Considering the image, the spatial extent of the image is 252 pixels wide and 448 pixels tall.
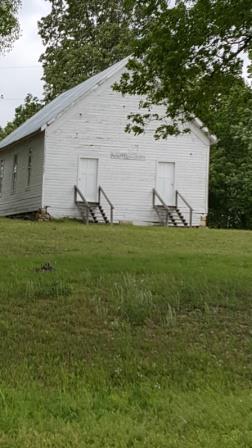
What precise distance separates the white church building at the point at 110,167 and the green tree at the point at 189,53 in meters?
14.1

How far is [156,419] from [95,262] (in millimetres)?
7425

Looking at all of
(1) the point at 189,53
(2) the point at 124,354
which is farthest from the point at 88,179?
(2) the point at 124,354

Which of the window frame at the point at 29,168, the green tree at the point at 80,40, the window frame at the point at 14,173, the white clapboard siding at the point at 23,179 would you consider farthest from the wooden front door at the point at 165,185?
the green tree at the point at 80,40

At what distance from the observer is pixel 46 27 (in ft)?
142

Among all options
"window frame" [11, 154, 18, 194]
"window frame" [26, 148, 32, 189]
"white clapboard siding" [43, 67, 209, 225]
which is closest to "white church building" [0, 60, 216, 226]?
"white clapboard siding" [43, 67, 209, 225]

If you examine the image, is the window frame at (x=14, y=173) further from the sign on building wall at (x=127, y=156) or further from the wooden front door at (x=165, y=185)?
the wooden front door at (x=165, y=185)

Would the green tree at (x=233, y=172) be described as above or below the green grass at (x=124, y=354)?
above

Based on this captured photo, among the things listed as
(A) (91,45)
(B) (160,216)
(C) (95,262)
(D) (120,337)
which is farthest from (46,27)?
(D) (120,337)

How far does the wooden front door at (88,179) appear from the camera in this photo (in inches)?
1056

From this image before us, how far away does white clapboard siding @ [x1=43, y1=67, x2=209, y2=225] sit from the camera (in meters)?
26.5

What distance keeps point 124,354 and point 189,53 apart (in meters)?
6.11

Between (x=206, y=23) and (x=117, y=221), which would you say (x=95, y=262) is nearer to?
(x=206, y=23)

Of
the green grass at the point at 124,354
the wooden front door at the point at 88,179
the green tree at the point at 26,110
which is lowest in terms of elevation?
the green grass at the point at 124,354

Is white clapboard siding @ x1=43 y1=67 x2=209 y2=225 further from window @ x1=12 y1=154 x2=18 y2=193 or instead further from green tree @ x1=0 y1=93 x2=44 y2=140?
green tree @ x1=0 y1=93 x2=44 y2=140
